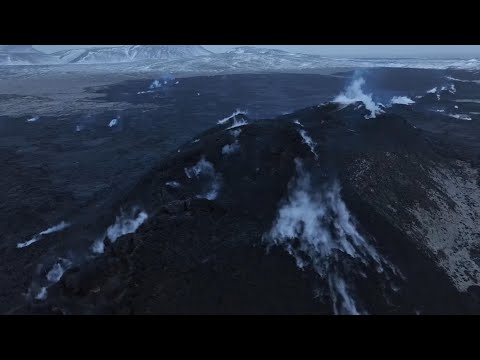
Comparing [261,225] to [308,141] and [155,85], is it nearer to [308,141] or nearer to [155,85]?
[308,141]

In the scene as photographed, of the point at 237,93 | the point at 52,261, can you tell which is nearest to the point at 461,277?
the point at 52,261

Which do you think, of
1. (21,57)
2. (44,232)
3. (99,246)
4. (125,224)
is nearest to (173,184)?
(125,224)

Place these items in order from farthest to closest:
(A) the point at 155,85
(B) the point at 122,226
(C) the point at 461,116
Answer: (A) the point at 155,85
(C) the point at 461,116
(B) the point at 122,226

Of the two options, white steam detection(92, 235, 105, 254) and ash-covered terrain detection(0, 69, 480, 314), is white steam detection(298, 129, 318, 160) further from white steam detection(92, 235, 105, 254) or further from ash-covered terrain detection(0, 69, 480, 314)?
white steam detection(92, 235, 105, 254)

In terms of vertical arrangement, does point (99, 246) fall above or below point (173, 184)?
below

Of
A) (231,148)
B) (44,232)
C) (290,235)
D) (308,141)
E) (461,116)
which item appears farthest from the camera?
(461,116)

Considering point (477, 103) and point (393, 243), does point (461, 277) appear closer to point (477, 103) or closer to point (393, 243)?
point (393, 243)
